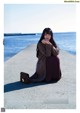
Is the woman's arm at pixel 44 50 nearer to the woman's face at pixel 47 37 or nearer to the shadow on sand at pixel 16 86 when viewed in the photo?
the woman's face at pixel 47 37

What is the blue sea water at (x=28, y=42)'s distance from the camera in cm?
548

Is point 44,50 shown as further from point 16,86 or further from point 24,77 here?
point 16,86

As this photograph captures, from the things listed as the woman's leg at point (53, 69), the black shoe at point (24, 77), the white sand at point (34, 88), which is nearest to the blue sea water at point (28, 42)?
the white sand at point (34, 88)

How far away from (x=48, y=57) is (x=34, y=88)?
0.51 meters

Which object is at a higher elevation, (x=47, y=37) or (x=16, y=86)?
(x=47, y=37)

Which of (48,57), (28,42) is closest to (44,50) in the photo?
(48,57)

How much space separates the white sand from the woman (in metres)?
0.08

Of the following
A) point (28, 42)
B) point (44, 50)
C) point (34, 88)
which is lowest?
point (34, 88)

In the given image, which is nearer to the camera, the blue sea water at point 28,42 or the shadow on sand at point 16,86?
the blue sea water at point 28,42

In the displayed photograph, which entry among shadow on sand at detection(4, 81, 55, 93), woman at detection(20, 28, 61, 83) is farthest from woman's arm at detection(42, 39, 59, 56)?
shadow on sand at detection(4, 81, 55, 93)

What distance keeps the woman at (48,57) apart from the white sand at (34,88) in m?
0.08

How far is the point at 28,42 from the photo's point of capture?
218 inches

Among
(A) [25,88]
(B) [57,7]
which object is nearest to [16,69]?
(A) [25,88]

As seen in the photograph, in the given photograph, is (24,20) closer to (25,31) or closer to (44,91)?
(25,31)
